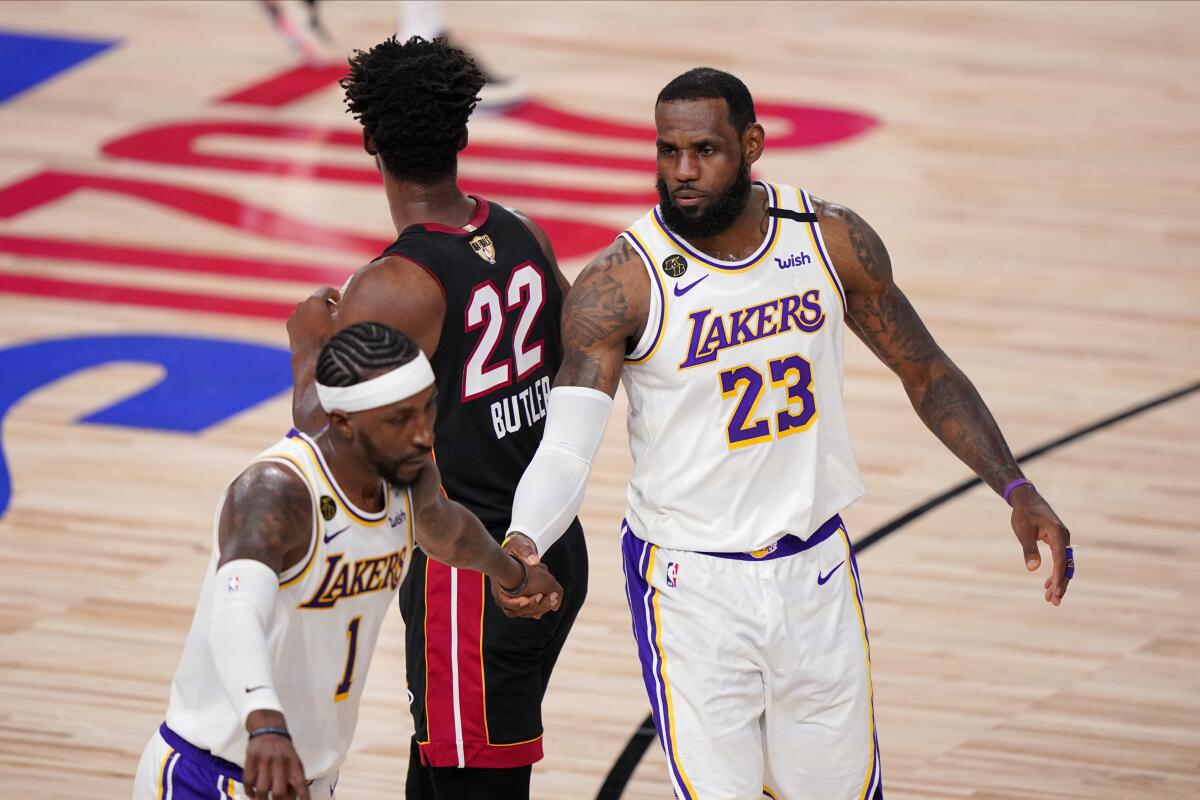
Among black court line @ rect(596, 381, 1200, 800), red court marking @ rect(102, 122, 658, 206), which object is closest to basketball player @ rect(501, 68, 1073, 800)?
black court line @ rect(596, 381, 1200, 800)

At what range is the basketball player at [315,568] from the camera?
3340mm

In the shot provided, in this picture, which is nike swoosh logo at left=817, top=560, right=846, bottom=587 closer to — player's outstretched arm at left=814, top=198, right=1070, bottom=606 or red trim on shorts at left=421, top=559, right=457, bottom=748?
player's outstretched arm at left=814, top=198, right=1070, bottom=606

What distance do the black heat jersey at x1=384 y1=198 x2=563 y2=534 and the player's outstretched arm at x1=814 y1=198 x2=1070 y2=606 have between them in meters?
0.69

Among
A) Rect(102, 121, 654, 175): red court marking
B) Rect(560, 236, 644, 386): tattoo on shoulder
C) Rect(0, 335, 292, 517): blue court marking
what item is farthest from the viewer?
Rect(102, 121, 654, 175): red court marking

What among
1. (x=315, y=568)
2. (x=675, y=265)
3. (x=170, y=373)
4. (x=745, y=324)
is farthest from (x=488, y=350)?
(x=170, y=373)

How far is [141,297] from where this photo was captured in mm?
A: 9047

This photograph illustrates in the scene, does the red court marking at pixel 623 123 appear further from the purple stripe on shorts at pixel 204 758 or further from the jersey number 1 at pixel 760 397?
the purple stripe on shorts at pixel 204 758

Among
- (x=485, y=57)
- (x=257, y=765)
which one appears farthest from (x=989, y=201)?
(x=257, y=765)

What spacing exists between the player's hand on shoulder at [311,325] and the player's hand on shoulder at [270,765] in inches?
44.4

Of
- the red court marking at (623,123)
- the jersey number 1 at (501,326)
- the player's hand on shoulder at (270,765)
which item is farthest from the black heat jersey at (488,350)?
the red court marking at (623,123)

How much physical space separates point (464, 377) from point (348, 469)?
754 millimetres

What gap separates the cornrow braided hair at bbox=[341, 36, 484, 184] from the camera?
13.9 feet

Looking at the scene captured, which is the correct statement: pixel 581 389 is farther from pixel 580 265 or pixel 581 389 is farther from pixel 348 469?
pixel 580 265

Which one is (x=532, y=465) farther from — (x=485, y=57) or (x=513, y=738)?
(x=485, y=57)
